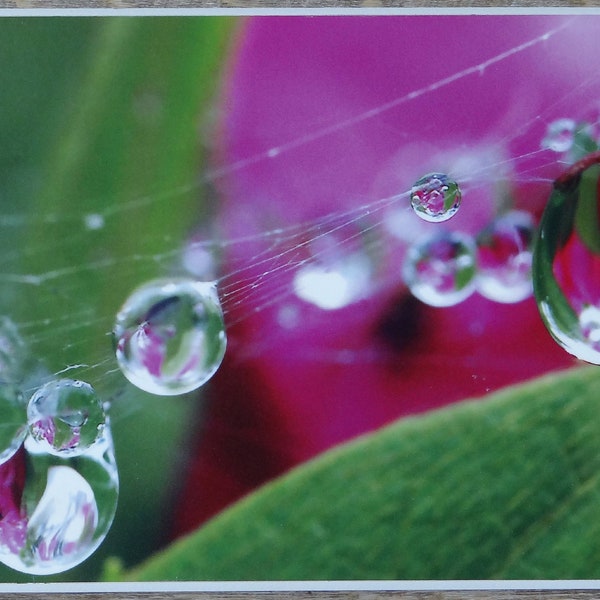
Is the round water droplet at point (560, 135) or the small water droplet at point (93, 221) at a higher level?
the round water droplet at point (560, 135)

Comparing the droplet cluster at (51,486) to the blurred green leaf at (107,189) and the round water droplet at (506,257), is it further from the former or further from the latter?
the round water droplet at (506,257)

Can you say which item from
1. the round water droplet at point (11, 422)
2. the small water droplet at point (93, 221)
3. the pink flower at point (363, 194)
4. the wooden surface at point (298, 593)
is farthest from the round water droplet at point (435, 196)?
the round water droplet at point (11, 422)

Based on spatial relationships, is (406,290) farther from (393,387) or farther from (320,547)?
(320,547)

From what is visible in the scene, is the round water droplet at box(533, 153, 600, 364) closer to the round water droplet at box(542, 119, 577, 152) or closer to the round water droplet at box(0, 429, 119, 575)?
the round water droplet at box(542, 119, 577, 152)

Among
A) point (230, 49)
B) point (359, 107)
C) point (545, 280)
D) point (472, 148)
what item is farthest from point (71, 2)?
point (545, 280)

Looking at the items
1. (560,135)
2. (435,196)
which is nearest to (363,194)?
(435,196)

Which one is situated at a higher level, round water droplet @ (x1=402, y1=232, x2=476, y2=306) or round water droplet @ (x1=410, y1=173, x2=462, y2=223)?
round water droplet @ (x1=410, y1=173, x2=462, y2=223)

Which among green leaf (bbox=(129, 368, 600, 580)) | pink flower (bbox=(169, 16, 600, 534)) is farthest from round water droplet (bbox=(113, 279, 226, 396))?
green leaf (bbox=(129, 368, 600, 580))

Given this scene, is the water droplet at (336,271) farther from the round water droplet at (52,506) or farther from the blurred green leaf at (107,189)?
the round water droplet at (52,506)
